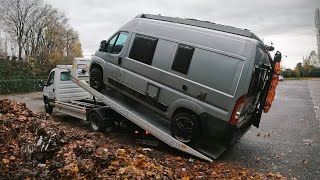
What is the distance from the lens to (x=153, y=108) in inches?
309

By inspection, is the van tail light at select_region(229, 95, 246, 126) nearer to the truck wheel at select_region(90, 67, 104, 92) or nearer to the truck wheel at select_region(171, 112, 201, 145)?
the truck wheel at select_region(171, 112, 201, 145)

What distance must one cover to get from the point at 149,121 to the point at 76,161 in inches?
110

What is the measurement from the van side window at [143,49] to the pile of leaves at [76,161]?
89.5 inches

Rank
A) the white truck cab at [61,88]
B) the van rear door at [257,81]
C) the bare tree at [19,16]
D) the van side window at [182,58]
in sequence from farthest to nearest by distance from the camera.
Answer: the bare tree at [19,16]
the white truck cab at [61,88]
the van side window at [182,58]
the van rear door at [257,81]

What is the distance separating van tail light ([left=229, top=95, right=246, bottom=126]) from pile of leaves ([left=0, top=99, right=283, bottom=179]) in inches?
40.8

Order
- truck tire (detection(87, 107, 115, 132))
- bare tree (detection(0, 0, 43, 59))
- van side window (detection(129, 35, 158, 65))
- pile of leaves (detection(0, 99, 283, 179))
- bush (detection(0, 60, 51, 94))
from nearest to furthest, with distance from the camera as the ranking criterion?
1. pile of leaves (detection(0, 99, 283, 179))
2. van side window (detection(129, 35, 158, 65))
3. truck tire (detection(87, 107, 115, 132))
4. bush (detection(0, 60, 51, 94))
5. bare tree (detection(0, 0, 43, 59))

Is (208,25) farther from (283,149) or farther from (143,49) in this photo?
(283,149)

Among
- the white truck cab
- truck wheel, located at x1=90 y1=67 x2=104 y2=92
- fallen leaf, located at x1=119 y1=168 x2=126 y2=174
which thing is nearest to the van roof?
truck wheel, located at x1=90 y1=67 x2=104 y2=92

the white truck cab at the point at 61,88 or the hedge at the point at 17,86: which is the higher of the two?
the white truck cab at the point at 61,88

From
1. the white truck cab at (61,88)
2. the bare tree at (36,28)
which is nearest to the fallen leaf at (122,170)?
the white truck cab at (61,88)

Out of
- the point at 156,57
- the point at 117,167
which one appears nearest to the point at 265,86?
the point at 156,57

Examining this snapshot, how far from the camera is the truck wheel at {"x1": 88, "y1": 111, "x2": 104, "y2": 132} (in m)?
9.13

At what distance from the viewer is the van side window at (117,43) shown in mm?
8648

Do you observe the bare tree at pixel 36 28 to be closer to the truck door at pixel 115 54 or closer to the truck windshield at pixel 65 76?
the truck windshield at pixel 65 76
